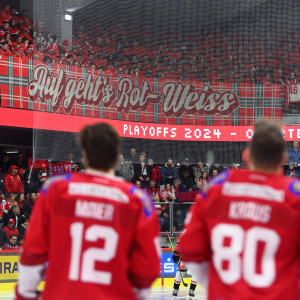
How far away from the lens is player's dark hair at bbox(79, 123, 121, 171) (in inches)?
107

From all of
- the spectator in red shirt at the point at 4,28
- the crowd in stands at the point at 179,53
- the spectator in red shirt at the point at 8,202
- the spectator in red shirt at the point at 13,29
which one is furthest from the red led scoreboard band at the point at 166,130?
the spectator in red shirt at the point at 13,29

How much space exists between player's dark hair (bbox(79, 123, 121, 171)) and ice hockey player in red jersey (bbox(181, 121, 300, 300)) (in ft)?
1.28

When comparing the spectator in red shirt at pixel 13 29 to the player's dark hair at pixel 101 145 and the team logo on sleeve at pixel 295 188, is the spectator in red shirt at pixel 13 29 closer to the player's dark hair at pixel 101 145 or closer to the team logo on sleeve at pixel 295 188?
the player's dark hair at pixel 101 145

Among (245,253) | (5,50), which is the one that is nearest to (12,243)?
(5,50)

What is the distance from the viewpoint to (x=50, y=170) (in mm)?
14016

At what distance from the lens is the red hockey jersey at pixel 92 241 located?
2646 mm

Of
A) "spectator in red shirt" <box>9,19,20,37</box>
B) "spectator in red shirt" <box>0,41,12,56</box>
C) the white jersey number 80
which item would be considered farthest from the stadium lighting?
the white jersey number 80

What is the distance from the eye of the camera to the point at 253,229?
2637 millimetres

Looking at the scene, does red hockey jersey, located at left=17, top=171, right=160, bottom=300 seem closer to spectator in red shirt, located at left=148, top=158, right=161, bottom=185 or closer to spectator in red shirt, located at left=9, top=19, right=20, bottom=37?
spectator in red shirt, located at left=148, top=158, right=161, bottom=185

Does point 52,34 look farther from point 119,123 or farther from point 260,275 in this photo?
point 260,275

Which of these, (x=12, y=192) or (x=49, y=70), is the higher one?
(x=49, y=70)

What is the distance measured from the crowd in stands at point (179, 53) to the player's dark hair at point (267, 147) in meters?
11.6

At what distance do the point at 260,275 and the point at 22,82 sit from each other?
47.7ft

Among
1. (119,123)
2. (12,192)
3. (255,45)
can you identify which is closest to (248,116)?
(255,45)
